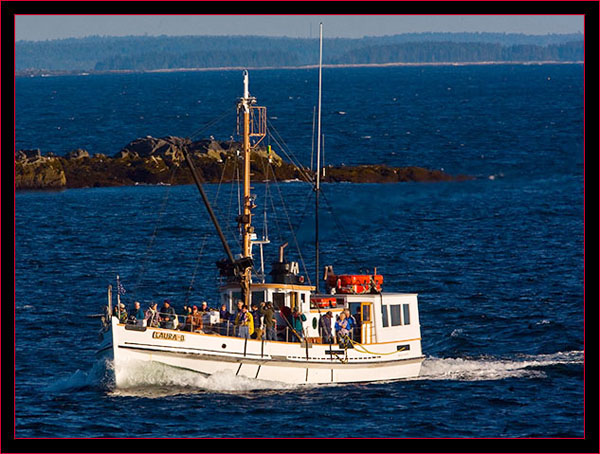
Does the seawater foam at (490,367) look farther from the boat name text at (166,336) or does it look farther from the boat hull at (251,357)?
the boat name text at (166,336)

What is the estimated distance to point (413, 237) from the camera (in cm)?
9394

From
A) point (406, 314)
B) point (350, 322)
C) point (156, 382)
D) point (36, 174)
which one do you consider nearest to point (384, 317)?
point (406, 314)

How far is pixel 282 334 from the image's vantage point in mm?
53438

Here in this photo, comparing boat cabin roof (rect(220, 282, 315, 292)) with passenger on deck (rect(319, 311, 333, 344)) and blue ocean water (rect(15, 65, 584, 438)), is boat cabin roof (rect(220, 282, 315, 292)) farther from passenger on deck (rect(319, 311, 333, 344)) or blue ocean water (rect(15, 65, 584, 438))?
blue ocean water (rect(15, 65, 584, 438))

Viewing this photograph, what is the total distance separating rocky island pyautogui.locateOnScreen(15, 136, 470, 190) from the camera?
119m

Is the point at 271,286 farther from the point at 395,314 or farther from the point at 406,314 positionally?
the point at 406,314

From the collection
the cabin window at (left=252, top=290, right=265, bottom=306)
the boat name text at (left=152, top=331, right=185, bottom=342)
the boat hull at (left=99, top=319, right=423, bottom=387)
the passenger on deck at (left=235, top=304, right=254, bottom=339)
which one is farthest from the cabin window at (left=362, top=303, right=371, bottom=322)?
the boat name text at (left=152, top=331, right=185, bottom=342)

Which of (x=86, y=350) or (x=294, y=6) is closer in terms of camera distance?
(x=294, y=6)

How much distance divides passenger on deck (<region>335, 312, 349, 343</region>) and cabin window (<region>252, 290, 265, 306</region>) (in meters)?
3.29

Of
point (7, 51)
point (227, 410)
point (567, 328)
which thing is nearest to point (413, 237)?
point (567, 328)

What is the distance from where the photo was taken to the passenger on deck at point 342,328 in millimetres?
53344

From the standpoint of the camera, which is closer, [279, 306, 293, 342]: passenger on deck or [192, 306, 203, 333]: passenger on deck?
[192, 306, 203, 333]: passenger on deck

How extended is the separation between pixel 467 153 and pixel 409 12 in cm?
10946

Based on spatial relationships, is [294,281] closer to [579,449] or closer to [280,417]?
[280,417]
